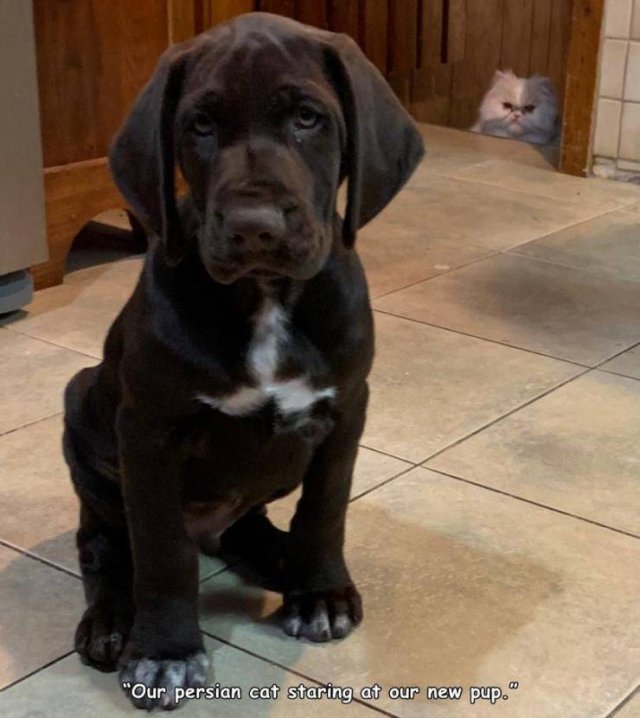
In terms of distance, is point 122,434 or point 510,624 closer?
point 122,434

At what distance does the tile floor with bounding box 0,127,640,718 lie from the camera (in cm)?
146

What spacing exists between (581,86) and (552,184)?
0.34 metres

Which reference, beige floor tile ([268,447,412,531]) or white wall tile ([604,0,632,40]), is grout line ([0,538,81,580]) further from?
white wall tile ([604,0,632,40])

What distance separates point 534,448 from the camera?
6.79ft

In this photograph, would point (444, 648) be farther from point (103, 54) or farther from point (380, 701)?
point (103, 54)

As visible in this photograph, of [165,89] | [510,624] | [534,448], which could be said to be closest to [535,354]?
[534,448]

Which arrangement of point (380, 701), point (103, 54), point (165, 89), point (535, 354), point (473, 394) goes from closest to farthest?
point (165, 89) < point (380, 701) < point (473, 394) < point (535, 354) < point (103, 54)

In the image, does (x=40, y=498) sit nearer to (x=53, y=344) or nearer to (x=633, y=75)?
(x=53, y=344)

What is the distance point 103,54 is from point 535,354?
4.03 ft

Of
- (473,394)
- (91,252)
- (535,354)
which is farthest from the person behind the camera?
(91,252)

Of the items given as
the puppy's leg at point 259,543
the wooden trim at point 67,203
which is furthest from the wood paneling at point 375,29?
the puppy's leg at point 259,543

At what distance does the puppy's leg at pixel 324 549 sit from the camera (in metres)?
1.49

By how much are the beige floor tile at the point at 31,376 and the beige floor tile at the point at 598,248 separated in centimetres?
125

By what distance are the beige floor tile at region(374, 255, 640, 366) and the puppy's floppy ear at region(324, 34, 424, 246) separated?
47.6 inches
